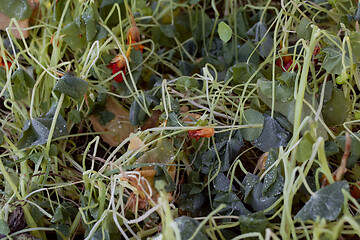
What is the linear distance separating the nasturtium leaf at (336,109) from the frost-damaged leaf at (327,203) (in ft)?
0.73

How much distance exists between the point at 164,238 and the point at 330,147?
37cm

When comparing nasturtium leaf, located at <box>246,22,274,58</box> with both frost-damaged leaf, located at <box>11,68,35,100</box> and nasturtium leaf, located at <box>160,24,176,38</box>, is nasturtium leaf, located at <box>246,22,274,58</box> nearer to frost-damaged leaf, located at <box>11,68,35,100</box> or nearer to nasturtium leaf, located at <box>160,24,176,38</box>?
nasturtium leaf, located at <box>160,24,176,38</box>

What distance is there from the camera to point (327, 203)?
2.00ft

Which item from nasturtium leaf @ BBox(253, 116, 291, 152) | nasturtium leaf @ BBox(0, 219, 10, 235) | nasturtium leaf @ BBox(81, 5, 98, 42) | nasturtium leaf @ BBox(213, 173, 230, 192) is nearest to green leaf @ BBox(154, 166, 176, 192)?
nasturtium leaf @ BBox(213, 173, 230, 192)

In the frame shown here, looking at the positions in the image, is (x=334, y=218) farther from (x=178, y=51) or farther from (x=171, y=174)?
(x=178, y=51)

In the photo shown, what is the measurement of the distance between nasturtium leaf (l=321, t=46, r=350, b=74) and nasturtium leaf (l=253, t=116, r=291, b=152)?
15 centimetres

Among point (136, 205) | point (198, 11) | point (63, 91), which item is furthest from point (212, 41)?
point (136, 205)

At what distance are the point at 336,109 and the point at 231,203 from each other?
0.29m

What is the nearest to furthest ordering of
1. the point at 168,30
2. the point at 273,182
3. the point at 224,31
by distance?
1. the point at 273,182
2. the point at 224,31
3. the point at 168,30

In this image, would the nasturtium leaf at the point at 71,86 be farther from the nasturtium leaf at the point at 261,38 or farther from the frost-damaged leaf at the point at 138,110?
the nasturtium leaf at the point at 261,38

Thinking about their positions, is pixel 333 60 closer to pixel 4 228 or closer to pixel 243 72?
pixel 243 72

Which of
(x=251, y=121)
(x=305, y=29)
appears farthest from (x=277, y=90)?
(x=305, y=29)

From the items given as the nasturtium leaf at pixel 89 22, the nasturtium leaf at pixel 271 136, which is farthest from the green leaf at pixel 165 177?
the nasturtium leaf at pixel 89 22

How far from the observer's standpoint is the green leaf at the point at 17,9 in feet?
3.29
